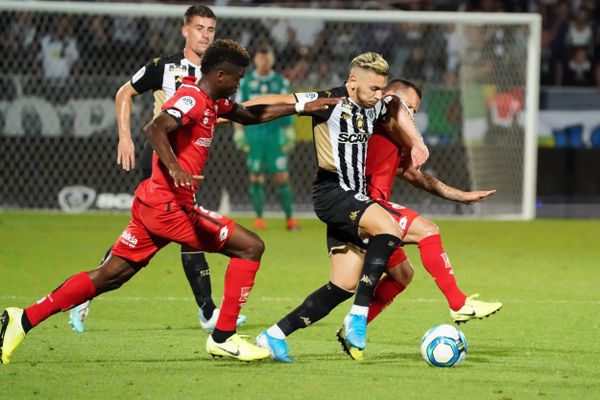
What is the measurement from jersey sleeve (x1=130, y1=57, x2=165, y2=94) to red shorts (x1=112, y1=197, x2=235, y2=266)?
1720mm

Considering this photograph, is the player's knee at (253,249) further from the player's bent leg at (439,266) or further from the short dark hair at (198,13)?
the short dark hair at (198,13)

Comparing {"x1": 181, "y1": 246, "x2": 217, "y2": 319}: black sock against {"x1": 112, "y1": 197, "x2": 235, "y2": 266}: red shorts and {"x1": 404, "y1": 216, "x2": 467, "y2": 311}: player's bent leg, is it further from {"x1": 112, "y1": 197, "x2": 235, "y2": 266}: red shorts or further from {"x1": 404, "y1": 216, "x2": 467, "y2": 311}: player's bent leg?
{"x1": 404, "y1": 216, "x2": 467, "y2": 311}: player's bent leg

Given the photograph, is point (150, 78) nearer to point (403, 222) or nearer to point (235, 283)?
point (235, 283)

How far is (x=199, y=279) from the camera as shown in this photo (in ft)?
25.8

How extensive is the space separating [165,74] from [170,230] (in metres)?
1.92

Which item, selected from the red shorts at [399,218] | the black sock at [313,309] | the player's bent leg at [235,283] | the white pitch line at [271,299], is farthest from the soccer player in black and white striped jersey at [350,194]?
the white pitch line at [271,299]

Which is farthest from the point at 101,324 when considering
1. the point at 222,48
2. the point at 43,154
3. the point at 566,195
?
the point at 566,195

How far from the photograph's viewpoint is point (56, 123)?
50.1 ft

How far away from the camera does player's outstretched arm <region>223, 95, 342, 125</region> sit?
6684 millimetres

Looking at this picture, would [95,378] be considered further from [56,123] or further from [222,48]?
[56,123]

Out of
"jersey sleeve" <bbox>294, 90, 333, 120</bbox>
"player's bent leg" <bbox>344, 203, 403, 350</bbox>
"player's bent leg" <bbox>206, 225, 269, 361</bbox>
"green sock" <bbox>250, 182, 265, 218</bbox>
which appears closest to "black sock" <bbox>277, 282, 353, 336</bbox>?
"player's bent leg" <bbox>344, 203, 403, 350</bbox>

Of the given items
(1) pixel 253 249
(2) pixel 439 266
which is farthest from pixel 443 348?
(1) pixel 253 249

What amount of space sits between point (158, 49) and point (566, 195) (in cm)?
589

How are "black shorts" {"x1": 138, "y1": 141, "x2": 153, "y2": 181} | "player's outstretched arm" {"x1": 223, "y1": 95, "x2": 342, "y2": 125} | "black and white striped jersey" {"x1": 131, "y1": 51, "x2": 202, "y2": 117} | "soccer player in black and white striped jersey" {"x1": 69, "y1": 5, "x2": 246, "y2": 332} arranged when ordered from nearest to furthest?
"player's outstretched arm" {"x1": 223, "y1": 95, "x2": 342, "y2": 125}, "black shorts" {"x1": 138, "y1": 141, "x2": 153, "y2": 181}, "soccer player in black and white striped jersey" {"x1": 69, "y1": 5, "x2": 246, "y2": 332}, "black and white striped jersey" {"x1": 131, "y1": 51, "x2": 202, "y2": 117}
